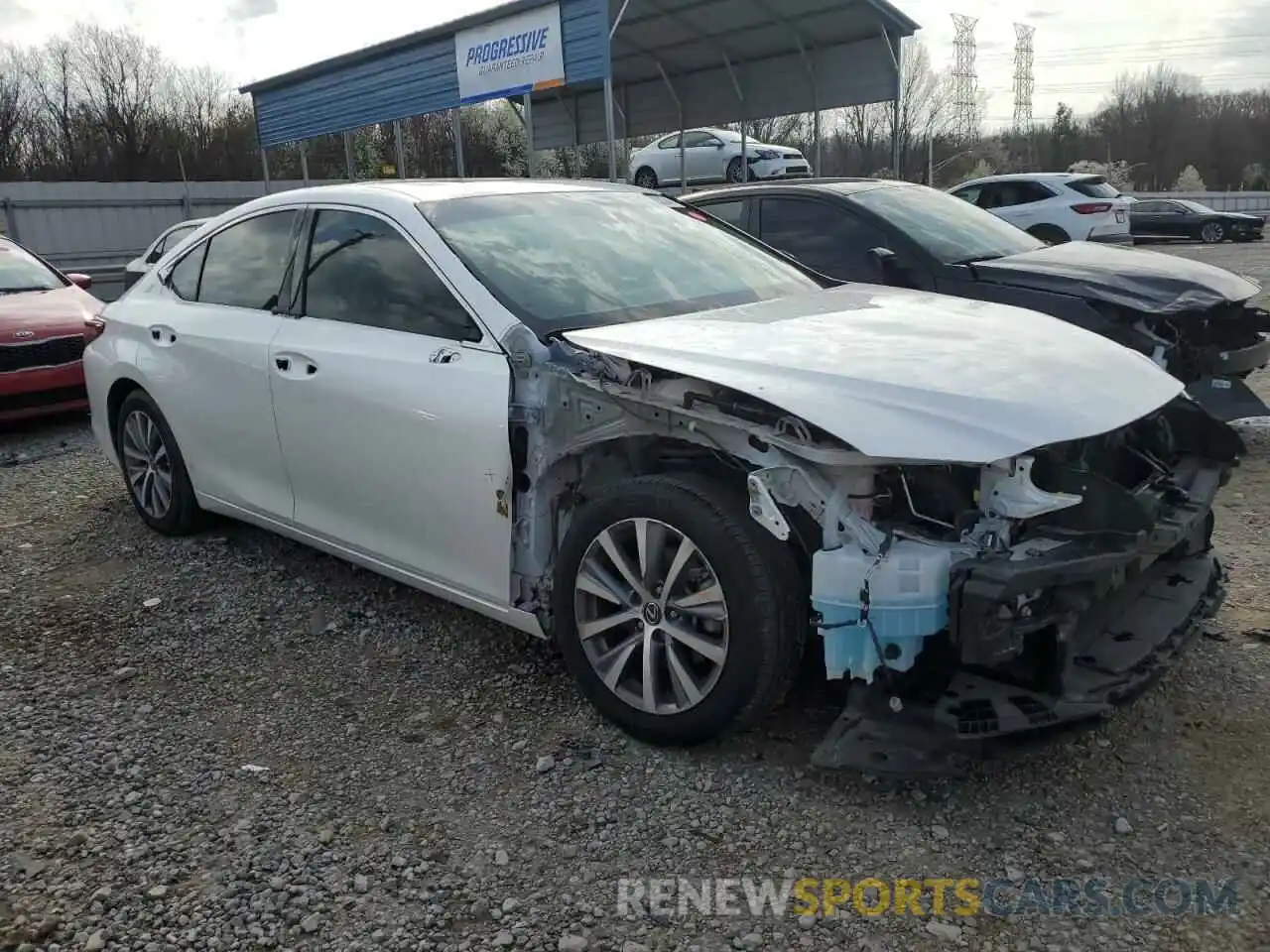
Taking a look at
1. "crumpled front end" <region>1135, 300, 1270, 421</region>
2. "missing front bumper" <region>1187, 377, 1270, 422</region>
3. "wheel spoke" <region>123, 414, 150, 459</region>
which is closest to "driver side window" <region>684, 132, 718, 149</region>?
"crumpled front end" <region>1135, 300, 1270, 421</region>

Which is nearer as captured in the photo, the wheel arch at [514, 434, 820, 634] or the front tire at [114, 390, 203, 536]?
the wheel arch at [514, 434, 820, 634]

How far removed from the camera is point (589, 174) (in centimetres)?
2978

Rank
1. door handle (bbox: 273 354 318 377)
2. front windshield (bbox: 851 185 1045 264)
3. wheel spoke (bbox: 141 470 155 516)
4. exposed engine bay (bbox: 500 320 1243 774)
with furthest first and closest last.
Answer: front windshield (bbox: 851 185 1045 264), wheel spoke (bbox: 141 470 155 516), door handle (bbox: 273 354 318 377), exposed engine bay (bbox: 500 320 1243 774)

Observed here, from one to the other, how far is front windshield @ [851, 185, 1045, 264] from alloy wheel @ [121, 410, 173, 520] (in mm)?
4404

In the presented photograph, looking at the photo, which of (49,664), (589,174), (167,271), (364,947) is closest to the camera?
(364,947)

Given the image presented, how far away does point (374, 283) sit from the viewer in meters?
3.77

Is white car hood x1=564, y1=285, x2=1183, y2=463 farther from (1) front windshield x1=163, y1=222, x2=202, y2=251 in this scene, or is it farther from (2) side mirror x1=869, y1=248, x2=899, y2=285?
(1) front windshield x1=163, y1=222, x2=202, y2=251

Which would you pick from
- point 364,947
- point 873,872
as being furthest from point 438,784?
point 873,872

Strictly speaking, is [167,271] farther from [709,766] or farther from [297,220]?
[709,766]

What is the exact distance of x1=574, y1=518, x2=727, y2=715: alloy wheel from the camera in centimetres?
283

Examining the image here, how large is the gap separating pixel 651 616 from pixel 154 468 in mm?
3242

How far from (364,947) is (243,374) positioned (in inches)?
101

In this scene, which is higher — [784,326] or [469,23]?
[469,23]

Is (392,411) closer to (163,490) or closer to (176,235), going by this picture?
(163,490)
